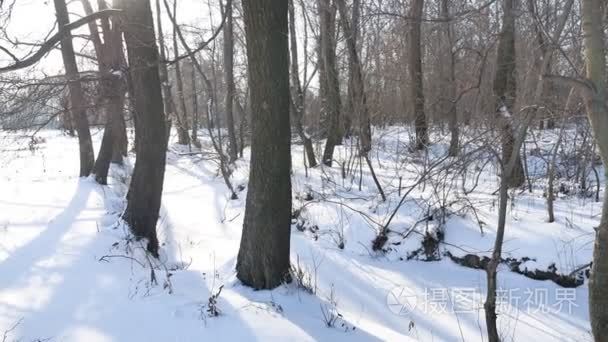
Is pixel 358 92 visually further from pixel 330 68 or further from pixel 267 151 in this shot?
pixel 267 151

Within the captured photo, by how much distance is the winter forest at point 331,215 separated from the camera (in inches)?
139

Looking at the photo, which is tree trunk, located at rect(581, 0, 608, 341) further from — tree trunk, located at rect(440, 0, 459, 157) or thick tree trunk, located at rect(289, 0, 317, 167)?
thick tree trunk, located at rect(289, 0, 317, 167)

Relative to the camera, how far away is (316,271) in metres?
5.41

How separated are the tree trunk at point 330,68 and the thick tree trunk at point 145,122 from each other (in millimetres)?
3788

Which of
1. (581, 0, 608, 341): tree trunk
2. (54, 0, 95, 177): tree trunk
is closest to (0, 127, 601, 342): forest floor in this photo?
(581, 0, 608, 341): tree trunk

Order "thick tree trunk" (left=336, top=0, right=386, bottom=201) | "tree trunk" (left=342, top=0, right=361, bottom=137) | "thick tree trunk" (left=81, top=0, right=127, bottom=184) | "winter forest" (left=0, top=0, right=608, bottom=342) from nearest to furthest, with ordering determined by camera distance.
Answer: "winter forest" (left=0, top=0, right=608, bottom=342) < "thick tree trunk" (left=81, top=0, right=127, bottom=184) < "thick tree trunk" (left=336, top=0, right=386, bottom=201) < "tree trunk" (left=342, top=0, right=361, bottom=137)

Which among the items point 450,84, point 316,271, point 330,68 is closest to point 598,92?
point 316,271

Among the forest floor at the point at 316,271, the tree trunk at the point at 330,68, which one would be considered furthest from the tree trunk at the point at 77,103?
the tree trunk at the point at 330,68

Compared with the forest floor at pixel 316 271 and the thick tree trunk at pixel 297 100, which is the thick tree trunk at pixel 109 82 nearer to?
the forest floor at pixel 316 271

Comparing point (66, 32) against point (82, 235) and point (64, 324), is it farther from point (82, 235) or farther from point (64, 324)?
point (64, 324)

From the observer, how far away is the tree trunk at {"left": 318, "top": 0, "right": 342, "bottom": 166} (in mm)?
8695

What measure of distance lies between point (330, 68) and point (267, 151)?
581 centimetres

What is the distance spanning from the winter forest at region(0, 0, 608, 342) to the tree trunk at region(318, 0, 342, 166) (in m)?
0.06

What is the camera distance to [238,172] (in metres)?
11.2
